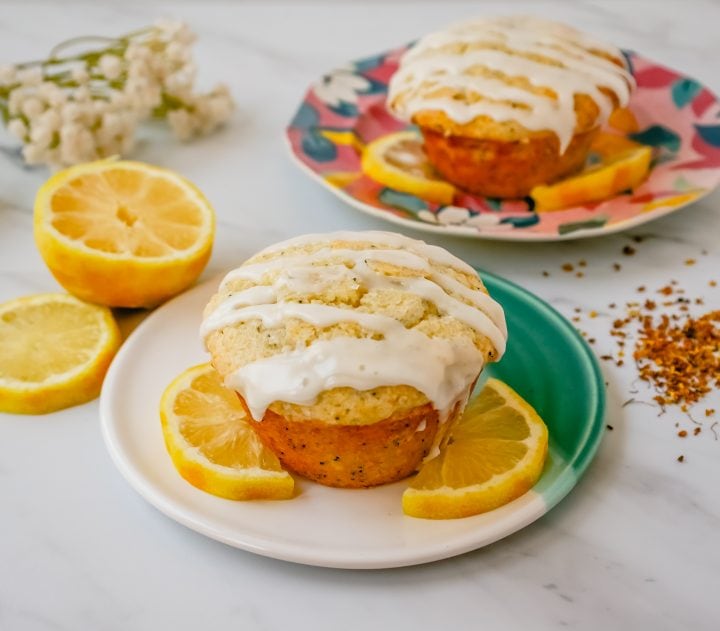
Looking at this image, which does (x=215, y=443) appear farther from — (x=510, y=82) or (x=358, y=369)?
(x=510, y=82)

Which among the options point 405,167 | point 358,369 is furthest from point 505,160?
point 358,369

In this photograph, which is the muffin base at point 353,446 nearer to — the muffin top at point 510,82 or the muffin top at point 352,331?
the muffin top at point 352,331

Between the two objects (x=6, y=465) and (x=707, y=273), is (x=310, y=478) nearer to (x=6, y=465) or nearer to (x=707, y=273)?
(x=6, y=465)

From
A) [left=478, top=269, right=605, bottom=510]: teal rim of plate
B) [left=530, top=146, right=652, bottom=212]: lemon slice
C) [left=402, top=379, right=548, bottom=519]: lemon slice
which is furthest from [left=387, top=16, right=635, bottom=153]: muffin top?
[left=402, top=379, right=548, bottom=519]: lemon slice

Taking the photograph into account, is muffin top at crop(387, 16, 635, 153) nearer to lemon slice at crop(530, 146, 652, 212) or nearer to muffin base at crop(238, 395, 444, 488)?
lemon slice at crop(530, 146, 652, 212)

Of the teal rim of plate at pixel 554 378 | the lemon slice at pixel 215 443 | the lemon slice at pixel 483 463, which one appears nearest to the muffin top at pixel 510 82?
the teal rim of plate at pixel 554 378
